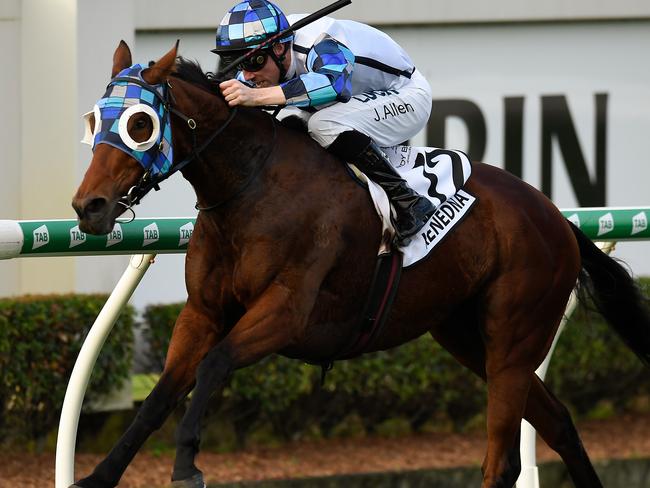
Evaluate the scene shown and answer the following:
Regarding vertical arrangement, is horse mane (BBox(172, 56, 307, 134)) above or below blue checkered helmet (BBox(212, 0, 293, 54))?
below

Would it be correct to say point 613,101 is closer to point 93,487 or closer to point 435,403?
point 435,403

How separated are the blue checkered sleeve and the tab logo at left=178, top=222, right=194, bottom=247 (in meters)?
0.65

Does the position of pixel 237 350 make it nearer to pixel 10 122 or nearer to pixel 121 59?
pixel 121 59

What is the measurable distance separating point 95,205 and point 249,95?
0.62m

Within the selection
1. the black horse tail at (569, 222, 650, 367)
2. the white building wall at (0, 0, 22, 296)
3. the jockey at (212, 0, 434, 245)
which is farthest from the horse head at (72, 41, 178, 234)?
the white building wall at (0, 0, 22, 296)

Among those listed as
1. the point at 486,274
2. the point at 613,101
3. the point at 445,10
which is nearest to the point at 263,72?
the point at 486,274

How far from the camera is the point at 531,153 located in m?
8.09

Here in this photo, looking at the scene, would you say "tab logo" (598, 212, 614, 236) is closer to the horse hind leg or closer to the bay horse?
the bay horse

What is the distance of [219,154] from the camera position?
3846 mm

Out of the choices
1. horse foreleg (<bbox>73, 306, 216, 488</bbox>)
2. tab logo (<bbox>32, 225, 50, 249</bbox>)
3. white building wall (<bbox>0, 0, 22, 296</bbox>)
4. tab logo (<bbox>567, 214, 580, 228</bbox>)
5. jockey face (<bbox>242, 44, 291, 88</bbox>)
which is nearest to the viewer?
horse foreleg (<bbox>73, 306, 216, 488</bbox>)

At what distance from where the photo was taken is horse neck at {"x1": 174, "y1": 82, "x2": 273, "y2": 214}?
3.79m

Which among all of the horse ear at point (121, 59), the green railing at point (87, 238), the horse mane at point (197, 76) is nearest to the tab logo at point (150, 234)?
the green railing at point (87, 238)

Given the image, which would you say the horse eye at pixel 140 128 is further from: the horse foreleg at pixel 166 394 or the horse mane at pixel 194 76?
the horse foreleg at pixel 166 394

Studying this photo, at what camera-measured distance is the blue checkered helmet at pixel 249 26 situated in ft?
12.9
